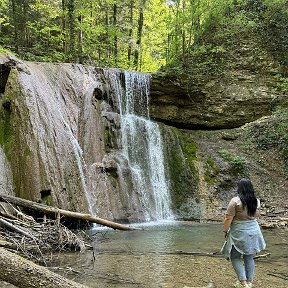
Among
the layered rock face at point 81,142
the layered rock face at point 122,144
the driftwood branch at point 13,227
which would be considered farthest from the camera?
the layered rock face at point 122,144

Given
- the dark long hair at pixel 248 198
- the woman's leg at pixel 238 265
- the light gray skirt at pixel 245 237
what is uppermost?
the dark long hair at pixel 248 198

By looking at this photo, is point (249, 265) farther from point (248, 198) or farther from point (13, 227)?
point (13, 227)

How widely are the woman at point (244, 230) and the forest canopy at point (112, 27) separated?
1566 cm

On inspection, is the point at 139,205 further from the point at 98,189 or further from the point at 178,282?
the point at 178,282

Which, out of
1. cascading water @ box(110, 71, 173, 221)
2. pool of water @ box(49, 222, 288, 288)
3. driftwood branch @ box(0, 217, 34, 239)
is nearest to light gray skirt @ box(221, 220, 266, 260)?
pool of water @ box(49, 222, 288, 288)

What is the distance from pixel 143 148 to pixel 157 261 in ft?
31.4

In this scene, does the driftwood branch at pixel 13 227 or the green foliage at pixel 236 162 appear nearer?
the driftwood branch at pixel 13 227

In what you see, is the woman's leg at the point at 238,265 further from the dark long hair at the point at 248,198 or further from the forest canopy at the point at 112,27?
the forest canopy at the point at 112,27

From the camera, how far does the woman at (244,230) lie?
4949 millimetres

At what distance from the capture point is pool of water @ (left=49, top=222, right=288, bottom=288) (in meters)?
5.58

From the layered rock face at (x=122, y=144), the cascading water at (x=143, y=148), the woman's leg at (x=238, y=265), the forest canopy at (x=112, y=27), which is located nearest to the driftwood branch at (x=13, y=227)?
the layered rock face at (x=122, y=144)

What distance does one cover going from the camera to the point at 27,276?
307cm

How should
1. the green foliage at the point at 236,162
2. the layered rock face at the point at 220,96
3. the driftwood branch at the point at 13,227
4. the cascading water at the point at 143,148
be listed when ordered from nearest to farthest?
the driftwood branch at the point at 13,227
the cascading water at the point at 143,148
the green foliage at the point at 236,162
the layered rock face at the point at 220,96

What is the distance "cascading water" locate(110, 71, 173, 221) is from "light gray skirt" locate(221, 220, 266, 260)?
8952 mm
